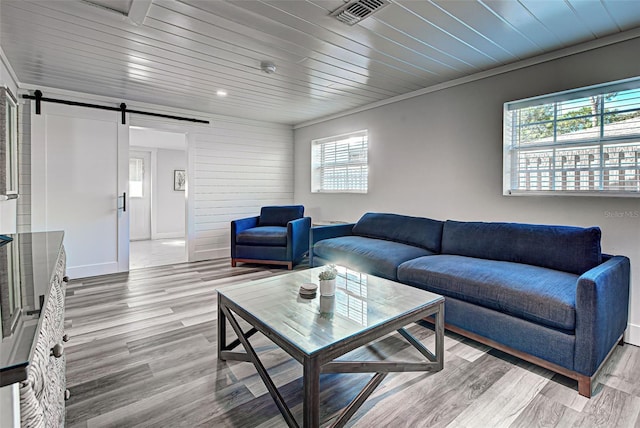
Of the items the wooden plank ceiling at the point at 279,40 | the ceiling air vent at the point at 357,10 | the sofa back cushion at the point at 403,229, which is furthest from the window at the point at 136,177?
the ceiling air vent at the point at 357,10

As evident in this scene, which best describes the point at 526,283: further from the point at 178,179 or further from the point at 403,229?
the point at 178,179

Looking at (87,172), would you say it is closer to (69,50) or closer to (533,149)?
(69,50)

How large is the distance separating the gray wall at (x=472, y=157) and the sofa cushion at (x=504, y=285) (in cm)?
66

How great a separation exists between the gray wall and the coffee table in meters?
1.61

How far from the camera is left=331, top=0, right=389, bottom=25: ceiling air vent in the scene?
6.51 ft

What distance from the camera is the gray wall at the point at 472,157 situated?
241 cm

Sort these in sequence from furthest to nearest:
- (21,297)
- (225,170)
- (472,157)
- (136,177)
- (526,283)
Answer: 1. (136,177)
2. (225,170)
3. (472,157)
4. (526,283)
5. (21,297)

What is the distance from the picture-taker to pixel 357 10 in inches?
81.4

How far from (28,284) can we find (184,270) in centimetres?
352

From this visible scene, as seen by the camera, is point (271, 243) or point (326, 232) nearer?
point (326, 232)

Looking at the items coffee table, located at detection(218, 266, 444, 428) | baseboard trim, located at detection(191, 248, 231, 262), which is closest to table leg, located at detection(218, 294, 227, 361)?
coffee table, located at detection(218, 266, 444, 428)

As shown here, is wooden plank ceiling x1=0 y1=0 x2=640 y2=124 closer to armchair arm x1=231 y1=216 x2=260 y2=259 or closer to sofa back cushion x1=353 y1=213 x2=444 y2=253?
sofa back cushion x1=353 y1=213 x2=444 y2=253

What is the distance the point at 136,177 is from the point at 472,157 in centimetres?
721

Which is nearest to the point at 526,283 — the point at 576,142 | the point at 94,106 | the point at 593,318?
the point at 593,318
